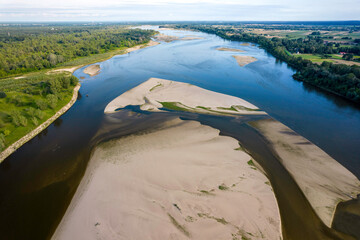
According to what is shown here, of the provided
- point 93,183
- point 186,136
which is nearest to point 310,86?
point 186,136

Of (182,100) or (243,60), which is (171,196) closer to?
(182,100)

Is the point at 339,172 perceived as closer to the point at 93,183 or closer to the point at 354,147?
the point at 354,147

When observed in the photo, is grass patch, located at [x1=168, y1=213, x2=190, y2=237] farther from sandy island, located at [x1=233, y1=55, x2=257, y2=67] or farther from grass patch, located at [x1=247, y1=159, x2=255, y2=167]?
sandy island, located at [x1=233, y1=55, x2=257, y2=67]

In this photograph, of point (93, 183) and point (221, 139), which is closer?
point (93, 183)

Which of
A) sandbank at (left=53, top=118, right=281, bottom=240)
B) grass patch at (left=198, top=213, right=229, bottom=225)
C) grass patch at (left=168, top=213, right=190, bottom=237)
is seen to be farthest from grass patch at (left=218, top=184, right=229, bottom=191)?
grass patch at (left=168, top=213, right=190, bottom=237)

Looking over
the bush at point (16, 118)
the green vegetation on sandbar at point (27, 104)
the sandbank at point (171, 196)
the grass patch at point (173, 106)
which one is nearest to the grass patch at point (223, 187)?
the sandbank at point (171, 196)

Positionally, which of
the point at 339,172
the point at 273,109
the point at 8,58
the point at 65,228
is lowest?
the point at 65,228

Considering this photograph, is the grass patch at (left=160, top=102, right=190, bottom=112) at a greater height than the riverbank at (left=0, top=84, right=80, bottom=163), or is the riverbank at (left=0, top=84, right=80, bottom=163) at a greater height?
the grass patch at (left=160, top=102, right=190, bottom=112)
